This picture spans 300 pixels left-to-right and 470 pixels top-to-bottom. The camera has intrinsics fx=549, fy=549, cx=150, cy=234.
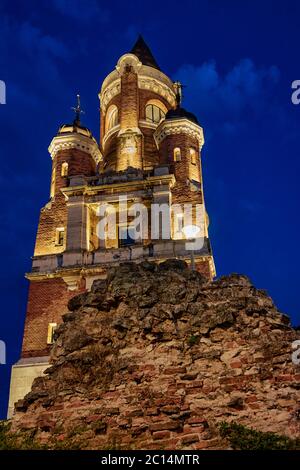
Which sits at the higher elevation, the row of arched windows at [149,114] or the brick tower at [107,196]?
the row of arched windows at [149,114]

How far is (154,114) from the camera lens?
4291cm

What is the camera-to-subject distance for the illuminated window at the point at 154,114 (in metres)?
42.5

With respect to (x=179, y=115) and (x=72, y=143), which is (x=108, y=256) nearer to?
(x=72, y=143)

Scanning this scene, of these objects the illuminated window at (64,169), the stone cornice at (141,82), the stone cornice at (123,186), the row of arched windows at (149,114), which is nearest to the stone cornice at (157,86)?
the stone cornice at (141,82)

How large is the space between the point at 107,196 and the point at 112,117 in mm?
12472

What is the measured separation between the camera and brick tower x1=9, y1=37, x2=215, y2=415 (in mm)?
30438

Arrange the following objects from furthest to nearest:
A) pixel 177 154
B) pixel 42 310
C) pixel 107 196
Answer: pixel 177 154
pixel 107 196
pixel 42 310

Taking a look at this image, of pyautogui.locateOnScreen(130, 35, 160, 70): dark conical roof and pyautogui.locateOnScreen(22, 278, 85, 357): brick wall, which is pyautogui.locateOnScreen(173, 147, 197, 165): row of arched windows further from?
pyautogui.locateOnScreen(130, 35, 160, 70): dark conical roof

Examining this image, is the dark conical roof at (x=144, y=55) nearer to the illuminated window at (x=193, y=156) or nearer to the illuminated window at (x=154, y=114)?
the illuminated window at (x=154, y=114)

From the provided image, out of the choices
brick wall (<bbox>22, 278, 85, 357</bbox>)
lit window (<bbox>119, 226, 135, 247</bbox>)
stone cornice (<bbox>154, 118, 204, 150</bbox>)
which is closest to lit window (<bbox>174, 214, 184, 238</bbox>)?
lit window (<bbox>119, 226, 135, 247</bbox>)

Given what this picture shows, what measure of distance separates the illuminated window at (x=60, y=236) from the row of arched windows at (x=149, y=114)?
12506 mm

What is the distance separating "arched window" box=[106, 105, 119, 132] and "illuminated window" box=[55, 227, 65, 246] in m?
12.5

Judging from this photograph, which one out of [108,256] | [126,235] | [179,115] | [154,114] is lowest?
[108,256]

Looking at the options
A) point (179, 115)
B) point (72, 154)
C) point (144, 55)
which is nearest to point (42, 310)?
point (72, 154)
